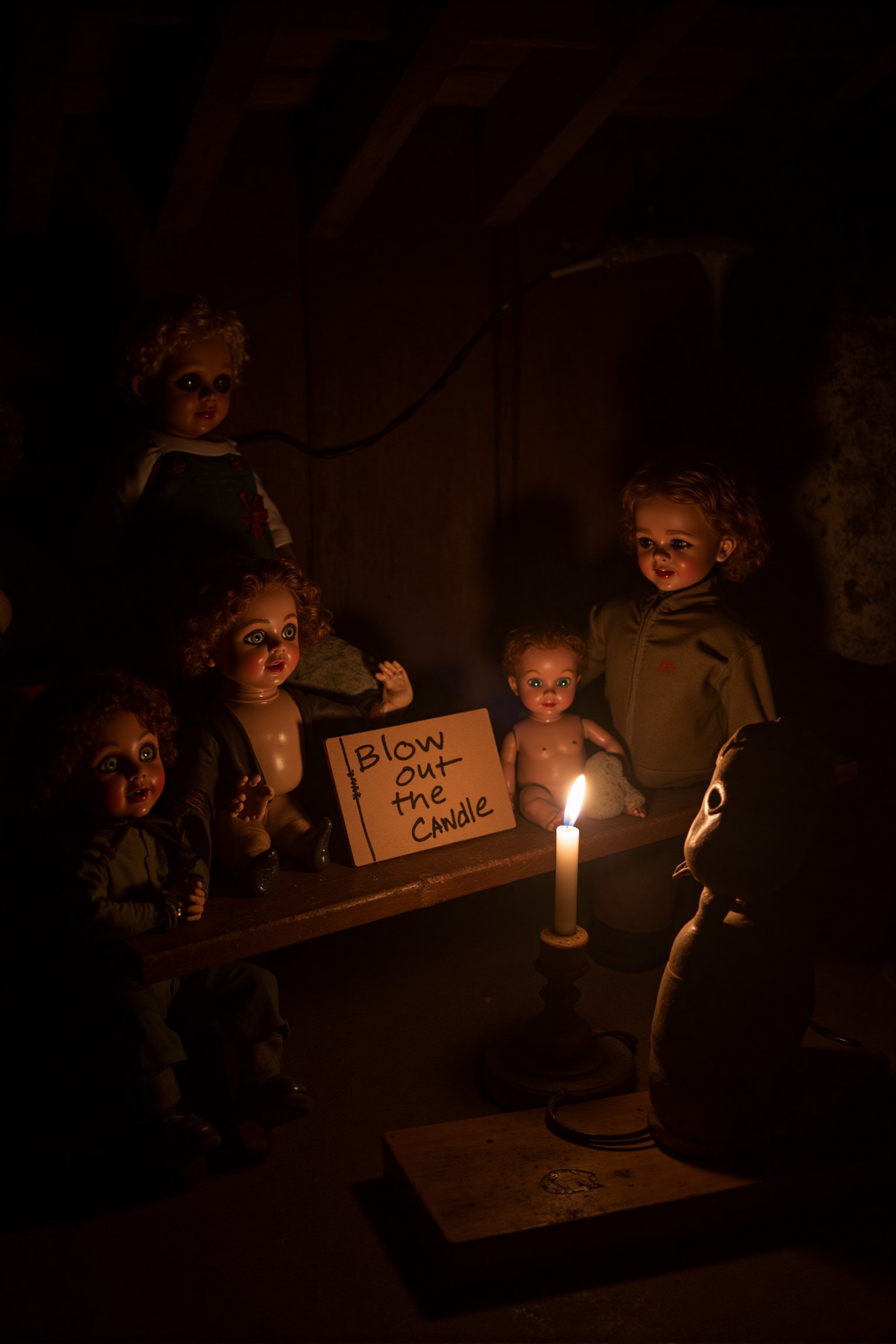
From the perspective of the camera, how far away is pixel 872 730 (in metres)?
2.40

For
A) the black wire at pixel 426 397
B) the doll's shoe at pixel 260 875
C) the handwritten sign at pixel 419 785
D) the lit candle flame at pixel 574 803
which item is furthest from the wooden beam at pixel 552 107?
the doll's shoe at pixel 260 875

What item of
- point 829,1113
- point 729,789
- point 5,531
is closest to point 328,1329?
point 829,1113

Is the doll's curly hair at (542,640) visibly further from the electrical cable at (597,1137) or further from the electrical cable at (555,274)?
the electrical cable at (597,1137)

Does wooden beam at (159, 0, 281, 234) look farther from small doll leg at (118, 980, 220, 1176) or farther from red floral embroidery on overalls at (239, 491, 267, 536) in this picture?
small doll leg at (118, 980, 220, 1176)

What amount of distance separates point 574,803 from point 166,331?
3.52ft

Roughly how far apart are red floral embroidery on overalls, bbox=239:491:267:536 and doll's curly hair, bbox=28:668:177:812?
404 mm

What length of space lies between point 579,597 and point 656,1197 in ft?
4.59

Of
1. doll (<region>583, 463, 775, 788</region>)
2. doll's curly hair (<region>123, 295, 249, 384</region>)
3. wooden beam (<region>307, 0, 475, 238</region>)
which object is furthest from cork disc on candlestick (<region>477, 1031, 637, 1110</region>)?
wooden beam (<region>307, 0, 475, 238</region>)

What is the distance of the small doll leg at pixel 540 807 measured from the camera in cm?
212

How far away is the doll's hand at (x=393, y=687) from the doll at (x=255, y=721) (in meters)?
0.15

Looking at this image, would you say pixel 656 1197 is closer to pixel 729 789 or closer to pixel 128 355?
pixel 729 789

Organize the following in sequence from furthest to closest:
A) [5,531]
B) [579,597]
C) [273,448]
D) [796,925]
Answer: [579,597]
[273,448]
[5,531]
[796,925]

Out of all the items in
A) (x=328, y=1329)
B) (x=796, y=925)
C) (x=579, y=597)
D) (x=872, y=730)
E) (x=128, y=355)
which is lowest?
(x=328, y=1329)

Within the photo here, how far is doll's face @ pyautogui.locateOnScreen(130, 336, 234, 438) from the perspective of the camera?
1.90 metres
